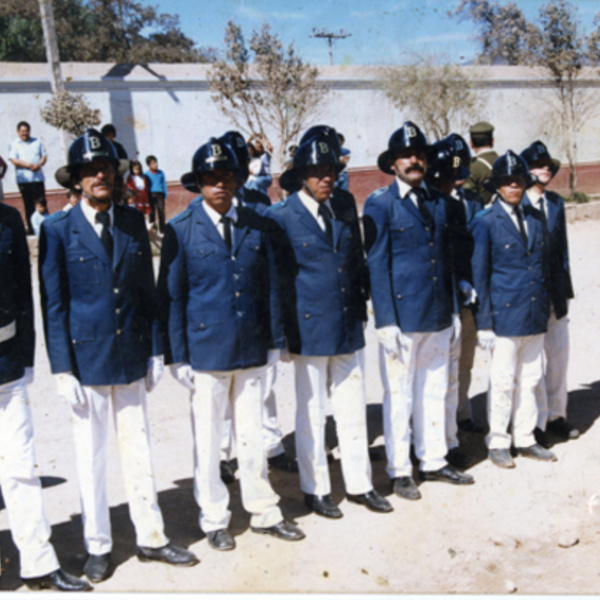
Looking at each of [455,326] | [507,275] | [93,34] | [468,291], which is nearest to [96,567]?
[455,326]

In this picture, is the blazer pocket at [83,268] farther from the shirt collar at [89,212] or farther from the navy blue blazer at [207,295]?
the navy blue blazer at [207,295]

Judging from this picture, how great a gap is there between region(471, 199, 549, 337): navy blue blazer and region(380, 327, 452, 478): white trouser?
431 millimetres

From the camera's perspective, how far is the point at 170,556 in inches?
158

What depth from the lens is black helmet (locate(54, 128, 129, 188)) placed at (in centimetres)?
384

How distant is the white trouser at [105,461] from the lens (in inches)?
153

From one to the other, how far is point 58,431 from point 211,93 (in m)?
12.9

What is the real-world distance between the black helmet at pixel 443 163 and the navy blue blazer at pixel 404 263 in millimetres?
497

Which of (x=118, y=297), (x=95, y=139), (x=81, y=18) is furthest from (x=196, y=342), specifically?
(x=81, y=18)

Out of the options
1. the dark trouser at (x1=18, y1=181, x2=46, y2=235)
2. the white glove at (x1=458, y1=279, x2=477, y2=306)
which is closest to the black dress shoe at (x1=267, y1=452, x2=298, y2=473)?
the white glove at (x1=458, y1=279, x2=477, y2=306)

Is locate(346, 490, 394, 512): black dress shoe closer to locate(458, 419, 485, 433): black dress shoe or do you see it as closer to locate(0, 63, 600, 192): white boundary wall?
locate(458, 419, 485, 433): black dress shoe

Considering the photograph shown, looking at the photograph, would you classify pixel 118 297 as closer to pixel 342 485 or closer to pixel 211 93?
pixel 342 485

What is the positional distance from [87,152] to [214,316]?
106cm

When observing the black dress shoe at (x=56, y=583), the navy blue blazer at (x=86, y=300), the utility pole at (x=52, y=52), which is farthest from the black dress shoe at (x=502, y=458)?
the utility pole at (x=52, y=52)

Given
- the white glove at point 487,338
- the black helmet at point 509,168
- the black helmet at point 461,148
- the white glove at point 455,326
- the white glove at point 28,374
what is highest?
the black helmet at point 461,148
